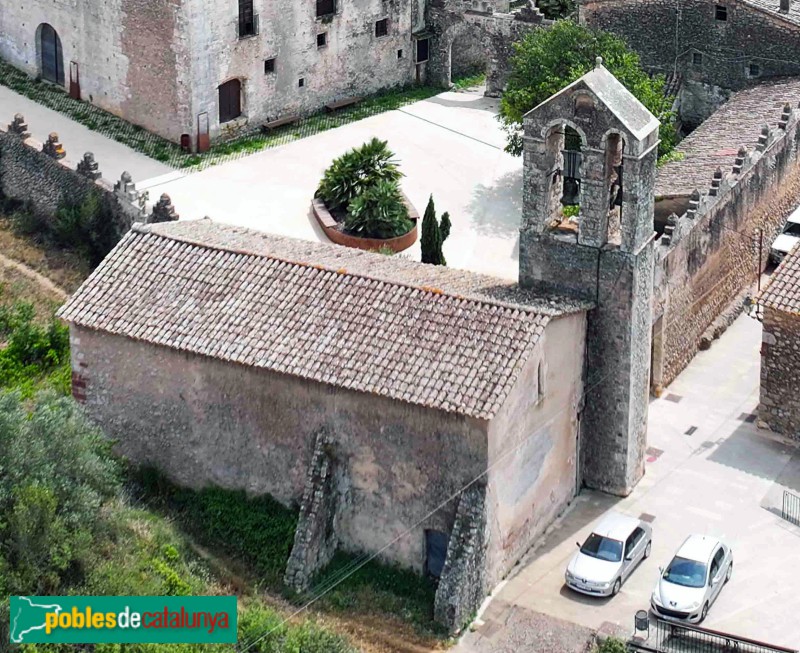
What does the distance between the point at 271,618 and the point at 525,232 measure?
11338mm

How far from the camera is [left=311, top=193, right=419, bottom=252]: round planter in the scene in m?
58.6

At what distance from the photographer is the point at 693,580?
146 ft

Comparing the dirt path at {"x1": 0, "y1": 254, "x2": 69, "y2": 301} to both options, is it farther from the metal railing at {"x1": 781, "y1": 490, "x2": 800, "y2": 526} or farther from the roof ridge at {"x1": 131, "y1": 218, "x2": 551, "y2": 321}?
the metal railing at {"x1": 781, "y1": 490, "x2": 800, "y2": 526}

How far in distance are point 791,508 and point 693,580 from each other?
528 cm

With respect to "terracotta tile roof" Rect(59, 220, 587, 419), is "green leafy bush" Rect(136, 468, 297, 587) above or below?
below

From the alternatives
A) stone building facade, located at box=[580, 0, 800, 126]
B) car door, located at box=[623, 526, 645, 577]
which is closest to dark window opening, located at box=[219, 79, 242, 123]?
stone building facade, located at box=[580, 0, 800, 126]

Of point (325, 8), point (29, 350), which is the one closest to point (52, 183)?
point (29, 350)

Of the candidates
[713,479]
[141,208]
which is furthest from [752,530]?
[141,208]

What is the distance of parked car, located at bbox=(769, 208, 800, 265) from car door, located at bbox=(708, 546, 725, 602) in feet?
57.7

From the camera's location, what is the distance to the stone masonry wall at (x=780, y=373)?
5172 cm

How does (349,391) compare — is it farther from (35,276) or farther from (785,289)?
(35,276)

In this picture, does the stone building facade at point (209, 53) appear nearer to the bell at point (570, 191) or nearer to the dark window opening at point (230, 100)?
the dark window opening at point (230, 100)

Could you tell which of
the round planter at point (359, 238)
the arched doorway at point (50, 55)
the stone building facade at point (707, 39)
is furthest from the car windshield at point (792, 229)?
the arched doorway at point (50, 55)

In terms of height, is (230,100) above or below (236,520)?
above
